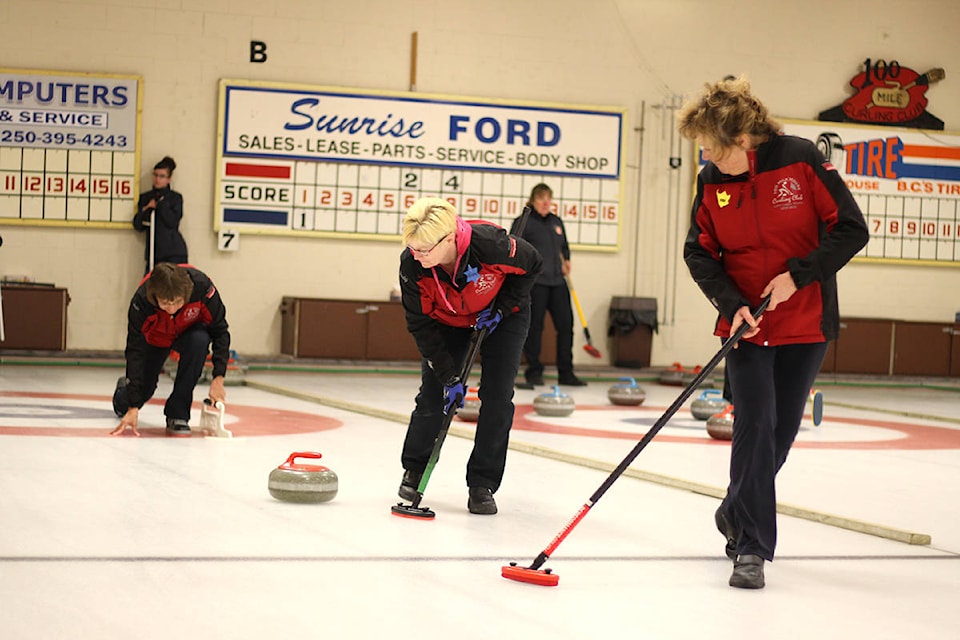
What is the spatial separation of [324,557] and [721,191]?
146 cm

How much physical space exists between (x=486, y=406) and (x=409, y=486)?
1.24 ft

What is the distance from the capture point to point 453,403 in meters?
4.04

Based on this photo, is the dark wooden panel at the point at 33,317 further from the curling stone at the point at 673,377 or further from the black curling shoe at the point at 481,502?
the black curling shoe at the point at 481,502

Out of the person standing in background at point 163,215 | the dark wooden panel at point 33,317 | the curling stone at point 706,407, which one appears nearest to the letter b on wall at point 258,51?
the person standing in background at point 163,215

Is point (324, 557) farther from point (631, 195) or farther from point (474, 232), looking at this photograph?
point (631, 195)

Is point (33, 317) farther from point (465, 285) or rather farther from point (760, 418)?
point (760, 418)

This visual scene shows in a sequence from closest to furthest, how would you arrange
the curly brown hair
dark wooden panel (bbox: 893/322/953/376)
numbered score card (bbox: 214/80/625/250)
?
the curly brown hair < numbered score card (bbox: 214/80/625/250) < dark wooden panel (bbox: 893/322/953/376)

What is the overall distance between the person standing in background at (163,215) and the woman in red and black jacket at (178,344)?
17.6 ft

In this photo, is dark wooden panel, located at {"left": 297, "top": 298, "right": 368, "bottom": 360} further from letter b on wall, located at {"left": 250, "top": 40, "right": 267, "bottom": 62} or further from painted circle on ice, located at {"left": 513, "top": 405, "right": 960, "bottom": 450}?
painted circle on ice, located at {"left": 513, "top": 405, "right": 960, "bottom": 450}

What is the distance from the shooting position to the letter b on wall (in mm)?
11469

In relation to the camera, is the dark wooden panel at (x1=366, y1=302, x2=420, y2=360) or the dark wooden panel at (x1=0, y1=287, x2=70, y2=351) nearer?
the dark wooden panel at (x1=0, y1=287, x2=70, y2=351)

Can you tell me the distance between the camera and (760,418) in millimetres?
3279

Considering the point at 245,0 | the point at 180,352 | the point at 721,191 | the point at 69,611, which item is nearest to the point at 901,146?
the point at 245,0

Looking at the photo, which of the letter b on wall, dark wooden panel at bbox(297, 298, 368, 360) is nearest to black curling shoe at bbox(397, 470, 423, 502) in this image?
dark wooden panel at bbox(297, 298, 368, 360)
